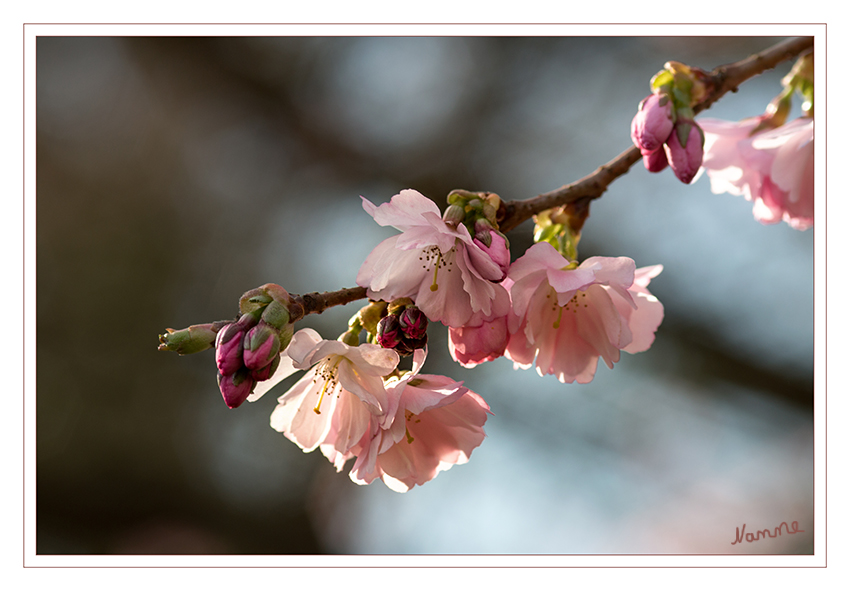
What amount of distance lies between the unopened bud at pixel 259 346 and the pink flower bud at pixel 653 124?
0.51 metres

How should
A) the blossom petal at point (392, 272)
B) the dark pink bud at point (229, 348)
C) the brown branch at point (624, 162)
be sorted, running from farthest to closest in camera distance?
the brown branch at point (624, 162) → the blossom petal at point (392, 272) → the dark pink bud at point (229, 348)

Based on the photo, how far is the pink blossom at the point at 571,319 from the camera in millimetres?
591

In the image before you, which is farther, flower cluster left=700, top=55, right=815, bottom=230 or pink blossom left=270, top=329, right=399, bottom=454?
flower cluster left=700, top=55, right=815, bottom=230

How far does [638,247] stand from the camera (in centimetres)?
287

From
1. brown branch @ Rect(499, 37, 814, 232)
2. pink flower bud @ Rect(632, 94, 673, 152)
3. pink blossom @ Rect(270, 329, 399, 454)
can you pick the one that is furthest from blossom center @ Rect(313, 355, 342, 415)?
pink flower bud @ Rect(632, 94, 673, 152)

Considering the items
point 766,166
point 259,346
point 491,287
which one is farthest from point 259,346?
point 766,166

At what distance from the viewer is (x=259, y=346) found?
467 millimetres

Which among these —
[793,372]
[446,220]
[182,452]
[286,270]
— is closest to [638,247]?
[793,372]

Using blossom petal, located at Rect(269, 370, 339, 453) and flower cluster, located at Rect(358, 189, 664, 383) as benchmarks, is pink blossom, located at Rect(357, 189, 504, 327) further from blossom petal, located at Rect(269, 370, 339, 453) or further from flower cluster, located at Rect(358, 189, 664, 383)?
blossom petal, located at Rect(269, 370, 339, 453)

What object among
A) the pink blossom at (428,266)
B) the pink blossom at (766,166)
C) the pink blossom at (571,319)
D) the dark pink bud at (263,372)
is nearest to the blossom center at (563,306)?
the pink blossom at (571,319)

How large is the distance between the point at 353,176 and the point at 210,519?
6.95 ft

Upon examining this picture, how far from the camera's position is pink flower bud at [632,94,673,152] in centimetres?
69

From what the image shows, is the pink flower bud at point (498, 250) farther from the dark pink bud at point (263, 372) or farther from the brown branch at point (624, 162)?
the dark pink bud at point (263, 372)

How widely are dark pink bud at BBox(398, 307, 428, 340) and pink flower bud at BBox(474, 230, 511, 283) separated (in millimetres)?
84
